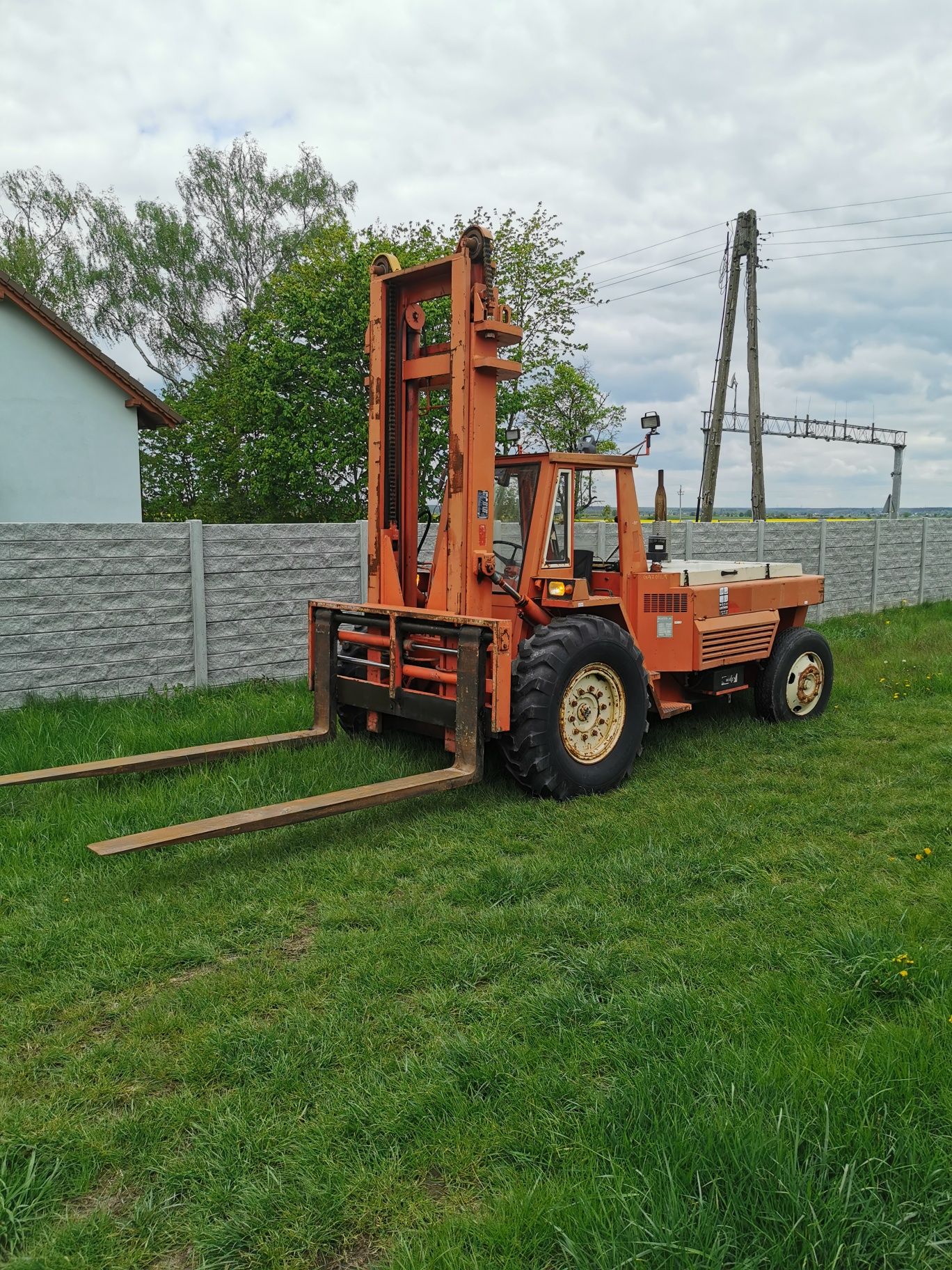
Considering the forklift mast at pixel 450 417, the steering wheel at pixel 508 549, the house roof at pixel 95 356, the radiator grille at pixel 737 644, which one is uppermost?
the house roof at pixel 95 356

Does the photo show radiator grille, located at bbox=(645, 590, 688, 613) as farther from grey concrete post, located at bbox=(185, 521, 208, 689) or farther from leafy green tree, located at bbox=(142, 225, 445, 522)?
leafy green tree, located at bbox=(142, 225, 445, 522)

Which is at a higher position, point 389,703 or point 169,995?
point 389,703

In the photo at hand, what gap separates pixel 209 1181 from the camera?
8.31ft

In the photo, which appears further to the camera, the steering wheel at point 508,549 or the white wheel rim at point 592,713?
the steering wheel at point 508,549

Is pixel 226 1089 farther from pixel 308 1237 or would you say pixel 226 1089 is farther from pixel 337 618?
pixel 337 618

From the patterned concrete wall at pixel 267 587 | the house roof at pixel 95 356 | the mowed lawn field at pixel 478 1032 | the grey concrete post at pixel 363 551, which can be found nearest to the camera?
the mowed lawn field at pixel 478 1032

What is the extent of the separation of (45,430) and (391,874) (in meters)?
15.6

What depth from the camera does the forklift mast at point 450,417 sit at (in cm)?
565

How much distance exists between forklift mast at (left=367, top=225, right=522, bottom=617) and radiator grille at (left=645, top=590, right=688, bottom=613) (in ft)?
4.71

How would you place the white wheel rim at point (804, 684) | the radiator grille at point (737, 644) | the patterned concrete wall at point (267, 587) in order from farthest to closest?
1. the patterned concrete wall at point (267, 587)
2. the white wheel rim at point (804, 684)
3. the radiator grille at point (737, 644)

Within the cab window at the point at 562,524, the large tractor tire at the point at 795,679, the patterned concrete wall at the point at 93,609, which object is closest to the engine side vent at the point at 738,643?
the large tractor tire at the point at 795,679

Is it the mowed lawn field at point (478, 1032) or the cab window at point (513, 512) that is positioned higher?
the cab window at point (513, 512)

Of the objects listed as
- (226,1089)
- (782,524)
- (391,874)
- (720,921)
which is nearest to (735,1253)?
(226,1089)

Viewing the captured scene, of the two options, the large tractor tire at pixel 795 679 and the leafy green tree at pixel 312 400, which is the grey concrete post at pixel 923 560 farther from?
the large tractor tire at pixel 795 679
